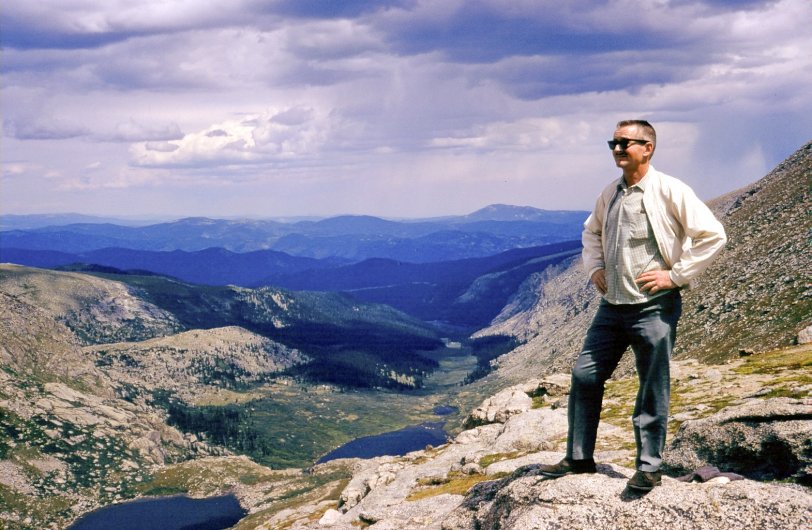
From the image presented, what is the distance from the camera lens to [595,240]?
15.0 meters

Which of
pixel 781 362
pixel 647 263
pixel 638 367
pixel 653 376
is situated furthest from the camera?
pixel 781 362

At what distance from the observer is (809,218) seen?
13900 centimetres

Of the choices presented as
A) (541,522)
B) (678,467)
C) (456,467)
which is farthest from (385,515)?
(541,522)

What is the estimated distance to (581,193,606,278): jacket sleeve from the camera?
14.8m

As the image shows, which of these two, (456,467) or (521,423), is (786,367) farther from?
(456,467)

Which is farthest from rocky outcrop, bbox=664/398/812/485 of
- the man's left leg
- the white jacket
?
the white jacket

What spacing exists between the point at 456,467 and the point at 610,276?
30.1 metres

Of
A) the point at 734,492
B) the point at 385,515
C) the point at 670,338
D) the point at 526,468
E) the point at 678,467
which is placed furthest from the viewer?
the point at 385,515

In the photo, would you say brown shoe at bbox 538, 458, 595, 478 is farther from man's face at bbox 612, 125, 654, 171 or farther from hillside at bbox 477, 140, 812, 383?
hillside at bbox 477, 140, 812, 383

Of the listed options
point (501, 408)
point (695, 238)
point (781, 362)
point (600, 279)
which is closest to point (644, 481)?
point (600, 279)

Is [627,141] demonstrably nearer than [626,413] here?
Yes

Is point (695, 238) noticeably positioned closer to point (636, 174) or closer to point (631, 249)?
point (631, 249)

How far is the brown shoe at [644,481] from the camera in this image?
13562mm

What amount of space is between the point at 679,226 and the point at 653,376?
3.49 m
